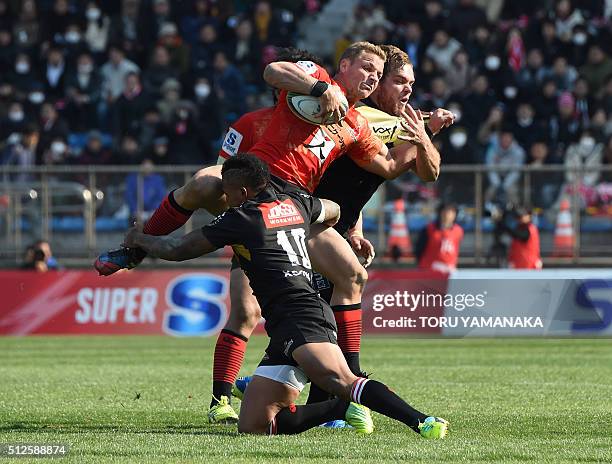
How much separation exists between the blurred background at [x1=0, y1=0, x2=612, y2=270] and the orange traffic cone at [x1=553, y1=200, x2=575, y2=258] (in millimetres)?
21

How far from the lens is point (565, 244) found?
20.3 meters

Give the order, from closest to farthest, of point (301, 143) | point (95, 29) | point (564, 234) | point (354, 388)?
point (354, 388) < point (301, 143) < point (564, 234) < point (95, 29)

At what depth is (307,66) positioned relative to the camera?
28.1 feet

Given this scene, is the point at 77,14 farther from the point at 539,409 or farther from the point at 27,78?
the point at 539,409

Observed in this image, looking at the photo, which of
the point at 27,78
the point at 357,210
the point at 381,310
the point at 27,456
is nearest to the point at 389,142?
the point at 357,210

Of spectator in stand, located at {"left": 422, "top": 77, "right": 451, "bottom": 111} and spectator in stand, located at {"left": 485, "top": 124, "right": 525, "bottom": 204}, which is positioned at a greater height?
spectator in stand, located at {"left": 422, "top": 77, "right": 451, "bottom": 111}

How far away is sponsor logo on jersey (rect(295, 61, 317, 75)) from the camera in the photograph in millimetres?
8500

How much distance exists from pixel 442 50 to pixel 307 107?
16.8m

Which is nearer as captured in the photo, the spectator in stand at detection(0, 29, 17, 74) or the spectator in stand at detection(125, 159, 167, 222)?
the spectator in stand at detection(125, 159, 167, 222)

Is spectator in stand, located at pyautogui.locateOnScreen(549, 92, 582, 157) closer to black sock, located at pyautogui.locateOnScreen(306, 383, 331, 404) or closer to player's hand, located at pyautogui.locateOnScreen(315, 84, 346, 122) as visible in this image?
black sock, located at pyautogui.locateOnScreen(306, 383, 331, 404)

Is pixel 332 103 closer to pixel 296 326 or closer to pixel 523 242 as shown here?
pixel 296 326

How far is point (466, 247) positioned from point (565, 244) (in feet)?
4.79

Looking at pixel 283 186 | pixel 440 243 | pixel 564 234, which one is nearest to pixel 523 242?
pixel 564 234

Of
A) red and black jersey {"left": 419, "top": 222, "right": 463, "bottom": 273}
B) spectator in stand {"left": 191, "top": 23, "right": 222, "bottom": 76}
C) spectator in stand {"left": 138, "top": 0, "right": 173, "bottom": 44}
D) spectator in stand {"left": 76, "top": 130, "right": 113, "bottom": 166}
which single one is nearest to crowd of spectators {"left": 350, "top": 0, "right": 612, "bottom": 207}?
red and black jersey {"left": 419, "top": 222, "right": 463, "bottom": 273}
